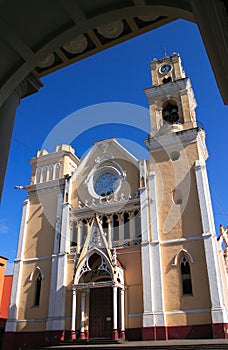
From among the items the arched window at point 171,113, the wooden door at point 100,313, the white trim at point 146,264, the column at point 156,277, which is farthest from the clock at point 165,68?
the wooden door at point 100,313

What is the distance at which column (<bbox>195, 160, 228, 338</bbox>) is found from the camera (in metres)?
17.5

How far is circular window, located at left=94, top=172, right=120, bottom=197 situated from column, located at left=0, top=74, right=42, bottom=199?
66.5ft

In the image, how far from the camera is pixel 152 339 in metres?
18.4

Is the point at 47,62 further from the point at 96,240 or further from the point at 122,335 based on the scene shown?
the point at 96,240

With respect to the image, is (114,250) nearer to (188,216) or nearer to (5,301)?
(188,216)

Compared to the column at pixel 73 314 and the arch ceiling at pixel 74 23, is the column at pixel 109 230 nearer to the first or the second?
the column at pixel 73 314

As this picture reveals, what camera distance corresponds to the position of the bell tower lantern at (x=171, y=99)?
2523cm

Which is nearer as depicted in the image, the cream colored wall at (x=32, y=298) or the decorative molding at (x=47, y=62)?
the decorative molding at (x=47, y=62)

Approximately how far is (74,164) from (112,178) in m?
5.51

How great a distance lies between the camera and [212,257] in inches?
747

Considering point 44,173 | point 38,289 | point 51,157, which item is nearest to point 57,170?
point 44,173

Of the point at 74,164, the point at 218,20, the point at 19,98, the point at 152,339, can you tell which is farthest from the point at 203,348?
the point at 74,164

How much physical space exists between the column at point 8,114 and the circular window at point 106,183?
20279mm

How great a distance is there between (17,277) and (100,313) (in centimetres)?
723
